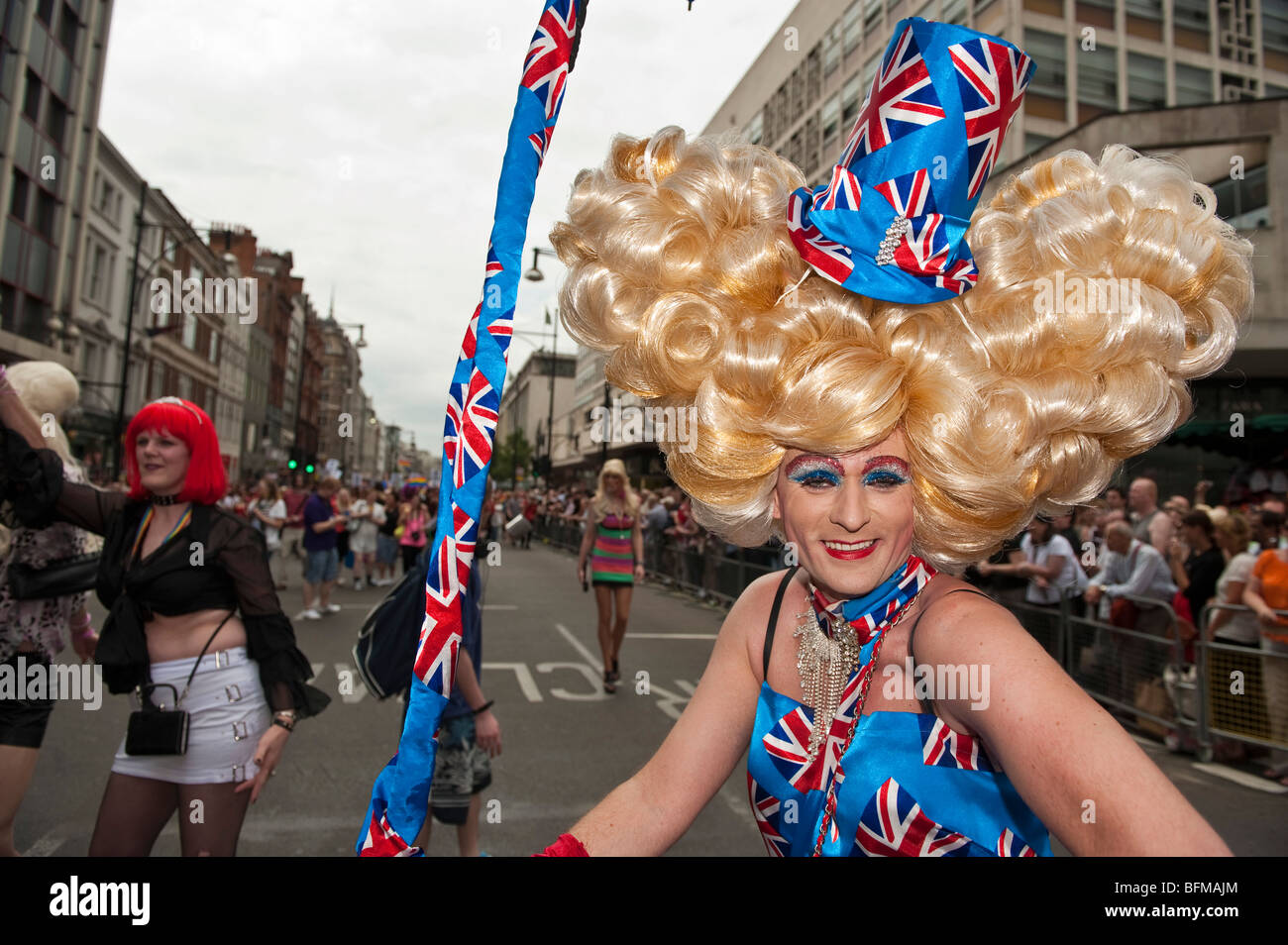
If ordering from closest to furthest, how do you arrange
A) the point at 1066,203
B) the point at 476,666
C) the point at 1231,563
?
the point at 1066,203 → the point at 476,666 → the point at 1231,563

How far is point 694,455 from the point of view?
5.31 ft

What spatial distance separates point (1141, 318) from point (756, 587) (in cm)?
88

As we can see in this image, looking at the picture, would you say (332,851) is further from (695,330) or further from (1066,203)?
(1066,203)

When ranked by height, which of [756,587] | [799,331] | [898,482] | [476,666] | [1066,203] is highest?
[1066,203]

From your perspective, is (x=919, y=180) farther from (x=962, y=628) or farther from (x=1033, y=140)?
(x=1033, y=140)

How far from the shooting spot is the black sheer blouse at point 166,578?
2.78m

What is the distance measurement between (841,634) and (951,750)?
27 cm

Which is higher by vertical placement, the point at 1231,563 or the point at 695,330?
the point at 695,330

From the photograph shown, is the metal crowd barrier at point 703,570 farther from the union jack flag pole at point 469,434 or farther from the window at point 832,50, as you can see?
the window at point 832,50

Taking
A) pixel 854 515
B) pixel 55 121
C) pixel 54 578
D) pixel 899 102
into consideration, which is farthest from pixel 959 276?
pixel 55 121

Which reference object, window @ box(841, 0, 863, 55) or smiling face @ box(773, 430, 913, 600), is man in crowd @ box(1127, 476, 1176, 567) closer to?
smiling face @ box(773, 430, 913, 600)
